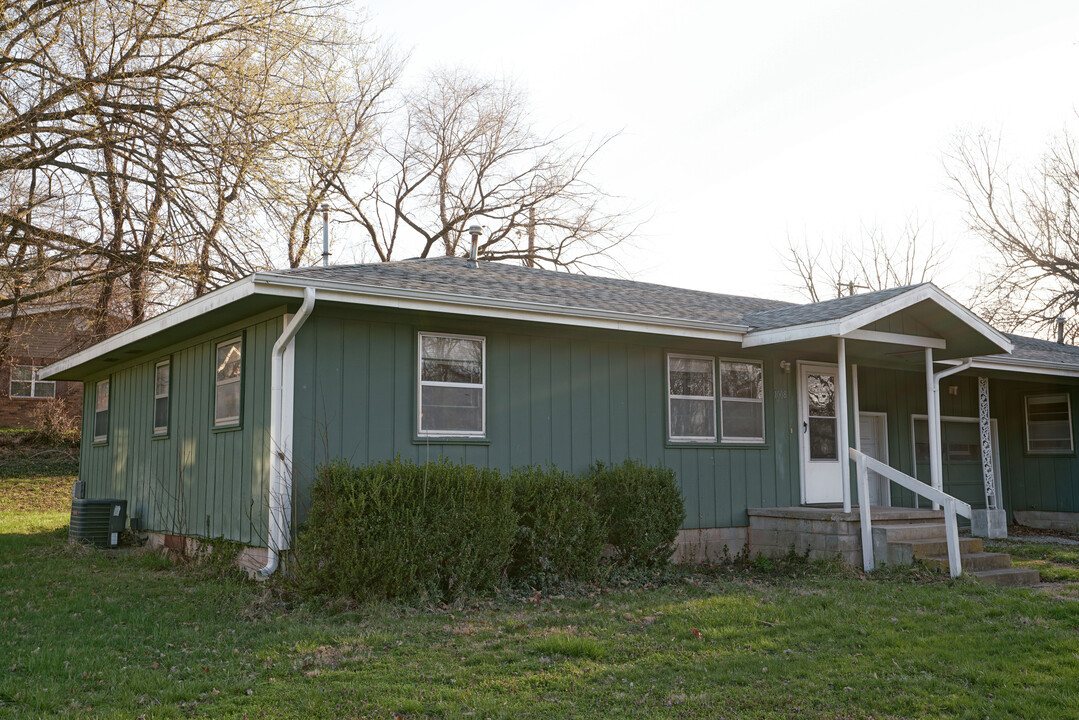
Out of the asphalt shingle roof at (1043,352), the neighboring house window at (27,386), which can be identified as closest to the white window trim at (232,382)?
the asphalt shingle roof at (1043,352)

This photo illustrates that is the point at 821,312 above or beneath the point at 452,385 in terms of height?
above

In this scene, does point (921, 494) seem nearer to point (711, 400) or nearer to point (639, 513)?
point (711, 400)

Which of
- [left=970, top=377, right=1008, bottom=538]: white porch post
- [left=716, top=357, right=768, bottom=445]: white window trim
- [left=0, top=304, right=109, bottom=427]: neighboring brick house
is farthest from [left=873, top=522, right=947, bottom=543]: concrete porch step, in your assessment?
[left=0, top=304, right=109, bottom=427]: neighboring brick house

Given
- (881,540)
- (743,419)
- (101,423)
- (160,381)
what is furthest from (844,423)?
(101,423)

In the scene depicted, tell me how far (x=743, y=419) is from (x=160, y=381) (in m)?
7.72

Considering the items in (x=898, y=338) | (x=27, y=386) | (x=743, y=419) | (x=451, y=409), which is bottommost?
(x=743, y=419)

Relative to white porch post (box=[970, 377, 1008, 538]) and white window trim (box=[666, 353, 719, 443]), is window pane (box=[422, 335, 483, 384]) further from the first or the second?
white porch post (box=[970, 377, 1008, 538])

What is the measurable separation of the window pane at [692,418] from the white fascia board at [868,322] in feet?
3.02

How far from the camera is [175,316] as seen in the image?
9312 millimetres

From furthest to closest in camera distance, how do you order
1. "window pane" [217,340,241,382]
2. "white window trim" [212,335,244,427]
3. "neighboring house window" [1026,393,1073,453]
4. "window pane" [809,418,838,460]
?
"neighboring house window" [1026,393,1073,453] → "window pane" [809,418,838,460] → "window pane" [217,340,241,382] → "white window trim" [212,335,244,427]

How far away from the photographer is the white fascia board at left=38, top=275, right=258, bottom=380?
25.9ft

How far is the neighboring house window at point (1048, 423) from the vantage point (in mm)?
15031

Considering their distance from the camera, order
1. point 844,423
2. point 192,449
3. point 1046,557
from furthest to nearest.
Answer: point 1046,557 < point 192,449 < point 844,423

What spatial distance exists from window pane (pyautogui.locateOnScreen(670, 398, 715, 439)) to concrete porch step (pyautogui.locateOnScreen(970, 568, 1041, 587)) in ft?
10.8
